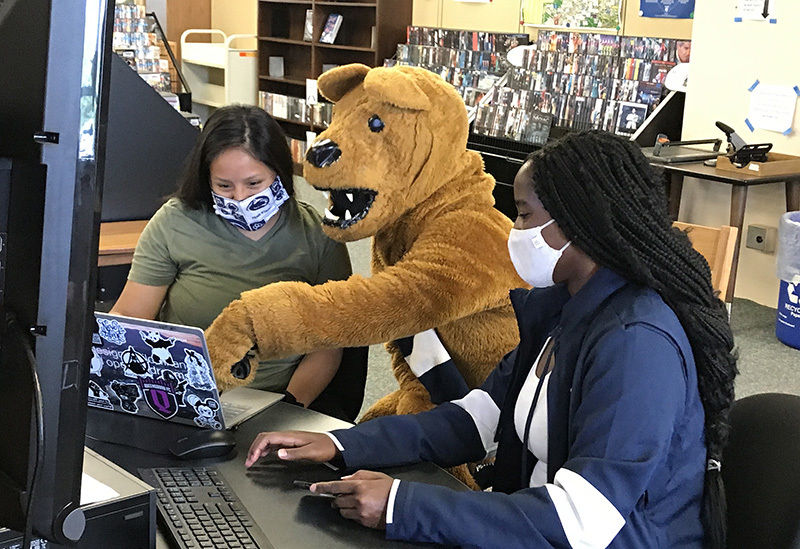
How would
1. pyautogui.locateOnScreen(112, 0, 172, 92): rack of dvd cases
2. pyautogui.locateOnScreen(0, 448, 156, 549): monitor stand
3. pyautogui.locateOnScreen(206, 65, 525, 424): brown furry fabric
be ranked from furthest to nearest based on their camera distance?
1. pyautogui.locateOnScreen(112, 0, 172, 92): rack of dvd cases
2. pyautogui.locateOnScreen(206, 65, 525, 424): brown furry fabric
3. pyautogui.locateOnScreen(0, 448, 156, 549): monitor stand

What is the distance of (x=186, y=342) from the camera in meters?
1.36

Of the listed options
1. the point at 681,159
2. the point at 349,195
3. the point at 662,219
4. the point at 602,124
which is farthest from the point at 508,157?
the point at 662,219

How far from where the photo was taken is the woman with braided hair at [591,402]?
3.91 ft

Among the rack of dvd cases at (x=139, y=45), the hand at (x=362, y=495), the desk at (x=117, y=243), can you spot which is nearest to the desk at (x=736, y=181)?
the desk at (x=117, y=243)

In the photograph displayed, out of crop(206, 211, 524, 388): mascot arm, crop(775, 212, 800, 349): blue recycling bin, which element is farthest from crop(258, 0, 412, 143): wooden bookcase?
crop(206, 211, 524, 388): mascot arm

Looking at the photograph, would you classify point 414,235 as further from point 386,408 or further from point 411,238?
point 386,408

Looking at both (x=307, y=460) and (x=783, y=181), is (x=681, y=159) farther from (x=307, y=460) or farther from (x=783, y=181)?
(x=307, y=460)

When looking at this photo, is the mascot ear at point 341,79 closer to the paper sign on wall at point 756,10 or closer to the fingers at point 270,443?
the fingers at point 270,443

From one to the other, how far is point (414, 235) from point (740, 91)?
10.6ft

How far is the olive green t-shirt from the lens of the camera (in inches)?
80.7

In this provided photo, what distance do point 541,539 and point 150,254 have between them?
3.96 ft

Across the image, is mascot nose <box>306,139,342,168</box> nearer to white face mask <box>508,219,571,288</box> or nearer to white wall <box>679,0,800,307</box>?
white face mask <box>508,219,571,288</box>

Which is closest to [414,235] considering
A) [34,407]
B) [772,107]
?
[34,407]

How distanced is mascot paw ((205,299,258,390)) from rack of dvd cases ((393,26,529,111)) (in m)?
4.30
